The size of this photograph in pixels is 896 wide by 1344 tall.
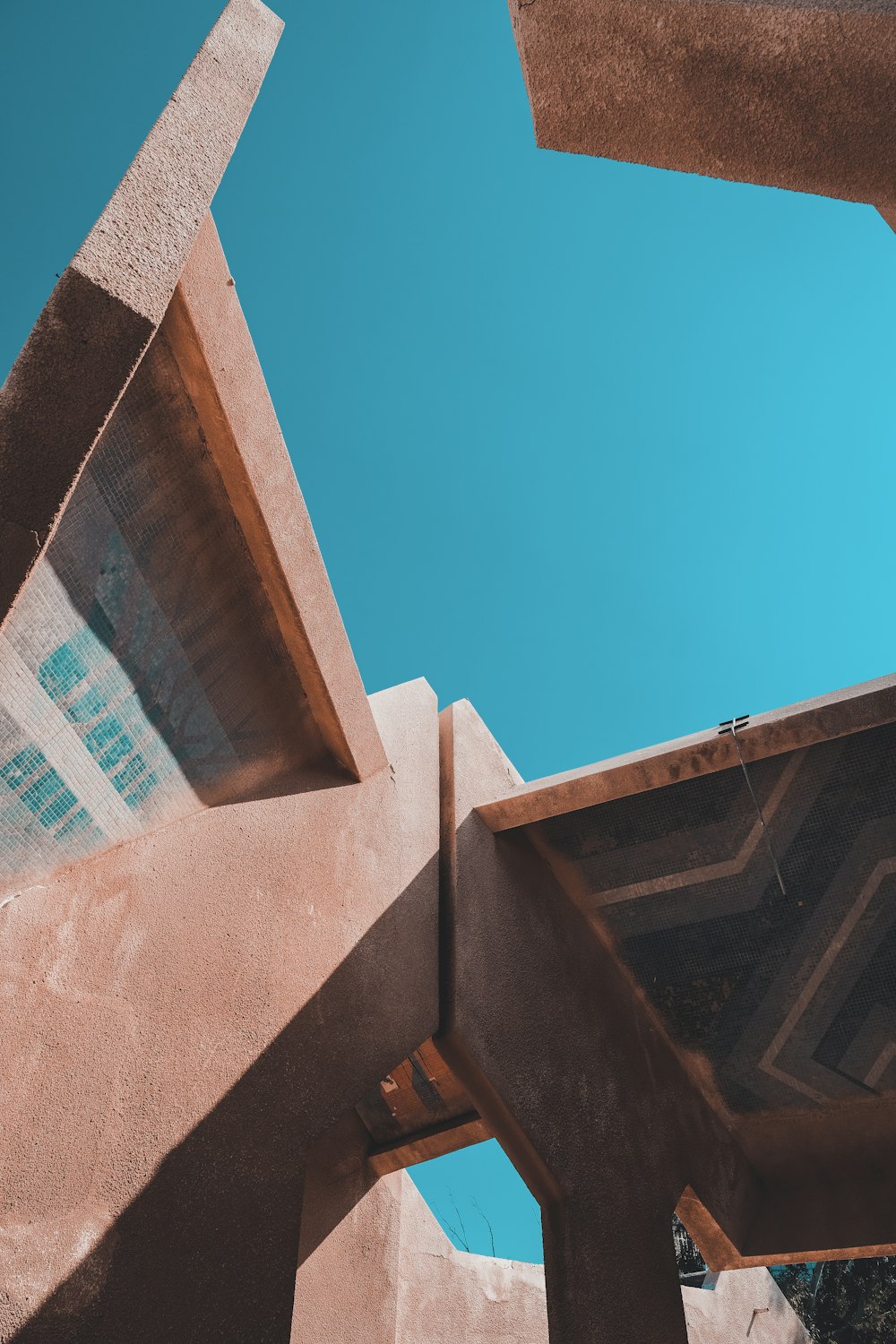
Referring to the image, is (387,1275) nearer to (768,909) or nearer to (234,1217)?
(768,909)

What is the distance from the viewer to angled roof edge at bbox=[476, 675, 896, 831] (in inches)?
162

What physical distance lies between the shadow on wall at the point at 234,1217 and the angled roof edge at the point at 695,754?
52.5 inches

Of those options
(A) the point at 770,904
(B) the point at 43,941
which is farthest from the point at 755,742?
(B) the point at 43,941

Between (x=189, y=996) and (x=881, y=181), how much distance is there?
2.69 metres

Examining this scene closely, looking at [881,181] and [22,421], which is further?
[881,181]

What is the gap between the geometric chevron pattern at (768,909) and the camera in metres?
4.47

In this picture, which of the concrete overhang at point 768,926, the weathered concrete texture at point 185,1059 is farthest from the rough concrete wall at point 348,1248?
the weathered concrete texture at point 185,1059

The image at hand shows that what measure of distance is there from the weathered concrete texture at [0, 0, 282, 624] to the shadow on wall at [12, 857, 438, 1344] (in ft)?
5.49

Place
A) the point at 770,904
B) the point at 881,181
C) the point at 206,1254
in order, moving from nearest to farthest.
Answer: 1. the point at 881,181
2. the point at 206,1254
3. the point at 770,904

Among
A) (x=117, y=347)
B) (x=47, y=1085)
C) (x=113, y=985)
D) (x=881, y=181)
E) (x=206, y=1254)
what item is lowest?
(x=206, y=1254)

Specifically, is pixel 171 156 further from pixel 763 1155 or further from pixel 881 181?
pixel 763 1155

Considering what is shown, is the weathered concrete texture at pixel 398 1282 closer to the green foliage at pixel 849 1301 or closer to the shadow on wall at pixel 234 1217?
the shadow on wall at pixel 234 1217

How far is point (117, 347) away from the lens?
75.7 inches

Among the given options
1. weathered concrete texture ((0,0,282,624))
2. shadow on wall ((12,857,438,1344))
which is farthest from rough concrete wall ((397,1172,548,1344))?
weathered concrete texture ((0,0,282,624))
